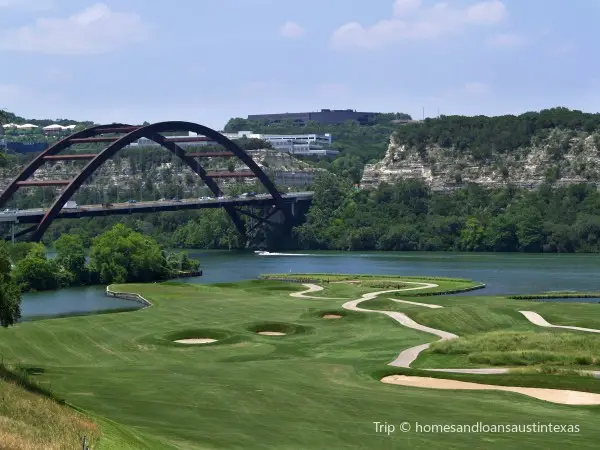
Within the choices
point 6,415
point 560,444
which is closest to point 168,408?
point 6,415

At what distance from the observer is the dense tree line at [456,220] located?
536 ft

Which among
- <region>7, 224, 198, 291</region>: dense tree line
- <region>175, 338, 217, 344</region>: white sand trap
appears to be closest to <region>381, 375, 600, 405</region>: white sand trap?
<region>175, 338, 217, 344</region>: white sand trap

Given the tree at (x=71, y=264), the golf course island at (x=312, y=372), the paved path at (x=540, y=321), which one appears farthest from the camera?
the tree at (x=71, y=264)

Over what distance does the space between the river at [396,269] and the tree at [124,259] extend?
3.89 m

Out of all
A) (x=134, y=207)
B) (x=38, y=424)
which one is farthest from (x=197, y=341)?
(x=134, y=207)

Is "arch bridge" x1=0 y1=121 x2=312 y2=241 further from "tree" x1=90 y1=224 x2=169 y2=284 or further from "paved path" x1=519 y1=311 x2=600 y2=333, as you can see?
"paved path" x1=519 y1=311 x2=600 y2=333

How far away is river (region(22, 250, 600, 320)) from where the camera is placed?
99.9 m

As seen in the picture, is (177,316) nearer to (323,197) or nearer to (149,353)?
(149,353)

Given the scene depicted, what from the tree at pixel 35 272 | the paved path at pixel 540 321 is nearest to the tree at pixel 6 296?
the paved path at pixel 540 321

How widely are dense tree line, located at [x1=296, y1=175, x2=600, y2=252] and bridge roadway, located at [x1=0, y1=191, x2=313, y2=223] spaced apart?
8.08 meters

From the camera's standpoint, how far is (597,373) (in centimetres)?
4944

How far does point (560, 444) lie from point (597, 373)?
15.1 metres

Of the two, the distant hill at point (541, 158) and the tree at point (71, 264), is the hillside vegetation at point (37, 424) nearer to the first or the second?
the tree at point (71, 264)

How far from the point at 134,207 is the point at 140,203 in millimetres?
15703
